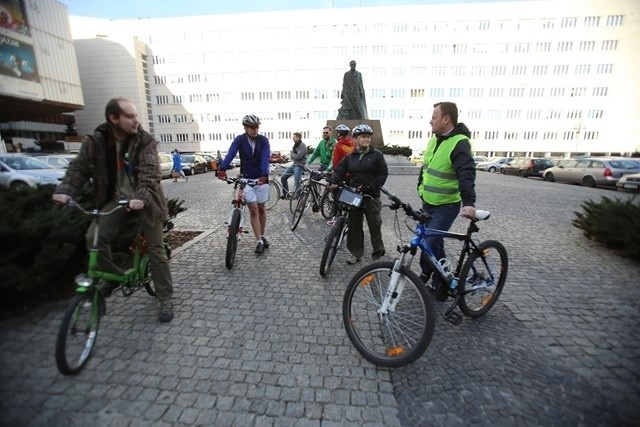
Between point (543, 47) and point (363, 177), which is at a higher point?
point (543, 47)

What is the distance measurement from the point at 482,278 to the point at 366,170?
6.60ft

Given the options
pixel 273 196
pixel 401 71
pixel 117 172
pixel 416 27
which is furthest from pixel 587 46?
pixel 117 172

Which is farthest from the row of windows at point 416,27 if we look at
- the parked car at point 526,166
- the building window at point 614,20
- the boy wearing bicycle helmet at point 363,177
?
the boy wearing bicycle helmet at point 363,177

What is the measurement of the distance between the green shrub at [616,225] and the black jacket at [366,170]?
4.09m

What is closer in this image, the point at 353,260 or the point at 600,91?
the point at 353,260

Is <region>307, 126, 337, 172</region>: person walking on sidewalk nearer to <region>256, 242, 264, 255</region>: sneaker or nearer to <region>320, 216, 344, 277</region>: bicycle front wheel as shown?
<region>256, 242, 264, 255</region>: sneaker

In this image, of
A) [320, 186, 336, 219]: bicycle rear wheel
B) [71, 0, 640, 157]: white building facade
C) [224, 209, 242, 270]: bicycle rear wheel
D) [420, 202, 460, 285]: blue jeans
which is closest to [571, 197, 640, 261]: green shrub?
[420, 202, 460, 285]: blue jeans

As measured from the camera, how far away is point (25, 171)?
35.5 ft

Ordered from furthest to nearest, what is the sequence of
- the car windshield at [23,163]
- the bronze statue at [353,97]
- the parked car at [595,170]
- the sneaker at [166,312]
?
Result: the bronze statue at [353,97] → the parked car at [595,170] → the car windshield at [23,163] → the sneaker at [166,312]

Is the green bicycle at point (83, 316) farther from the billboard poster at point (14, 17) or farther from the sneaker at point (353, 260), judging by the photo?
the billboard poster at point (14, 17)

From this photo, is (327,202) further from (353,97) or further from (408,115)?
(408,115)

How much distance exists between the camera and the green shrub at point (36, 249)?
291 cm

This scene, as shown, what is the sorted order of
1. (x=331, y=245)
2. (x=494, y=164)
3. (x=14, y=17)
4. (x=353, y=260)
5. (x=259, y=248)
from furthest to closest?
(x=14, y=17) < (x=494, y=164) < (x=259, y=248) < (x=353, y=260) < (x=331, y=245)

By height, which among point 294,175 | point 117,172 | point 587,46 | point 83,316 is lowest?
point 83,316
